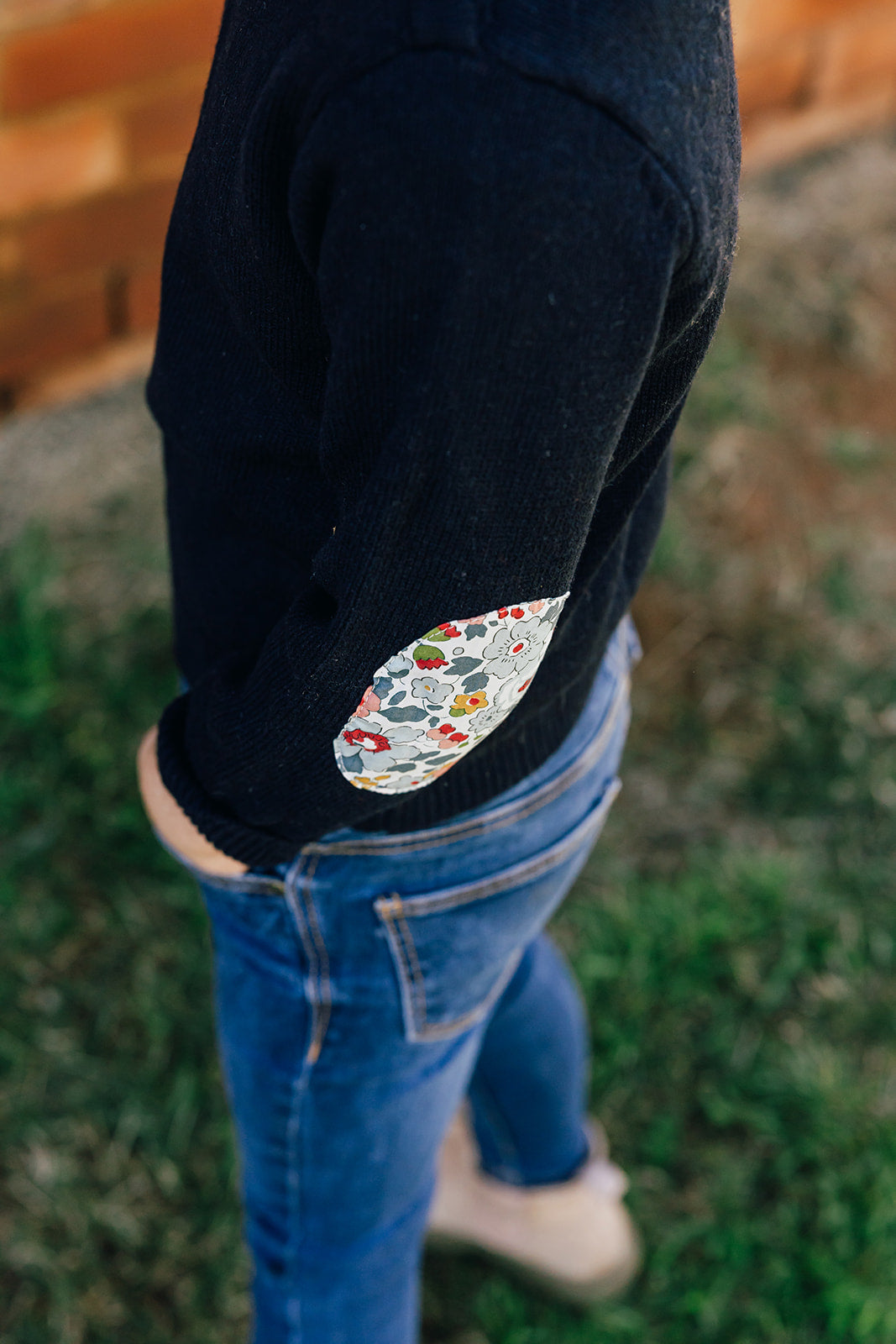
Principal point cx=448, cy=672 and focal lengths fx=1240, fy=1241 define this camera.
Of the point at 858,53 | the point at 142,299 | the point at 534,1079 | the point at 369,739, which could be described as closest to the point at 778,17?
the point at 858,53

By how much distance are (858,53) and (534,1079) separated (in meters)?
3.37

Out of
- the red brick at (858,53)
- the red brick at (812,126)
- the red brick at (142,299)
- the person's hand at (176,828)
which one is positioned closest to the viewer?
the person's hand at (176,828)

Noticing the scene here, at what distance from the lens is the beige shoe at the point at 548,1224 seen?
5.85 feet

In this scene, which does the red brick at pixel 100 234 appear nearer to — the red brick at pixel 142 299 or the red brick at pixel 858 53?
the red brick at pixel 142 299

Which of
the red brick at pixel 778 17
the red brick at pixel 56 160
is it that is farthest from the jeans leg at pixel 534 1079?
the red brick at pixel 778 17

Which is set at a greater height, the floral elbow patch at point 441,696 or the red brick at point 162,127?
the floral elbow patch at point 441,696

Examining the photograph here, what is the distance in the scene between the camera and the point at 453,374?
0.69 m

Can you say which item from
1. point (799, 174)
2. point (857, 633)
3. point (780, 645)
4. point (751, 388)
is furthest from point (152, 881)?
point (799, 174)

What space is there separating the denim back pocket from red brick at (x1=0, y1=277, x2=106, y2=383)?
81.0 inches

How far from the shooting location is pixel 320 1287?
1.25 metres

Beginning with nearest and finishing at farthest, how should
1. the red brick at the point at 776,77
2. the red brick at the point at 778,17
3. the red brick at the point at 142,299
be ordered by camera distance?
the red brick at the point at 142,299 < the red brick at the point at 778,17 < the red brick at the point at 776,77

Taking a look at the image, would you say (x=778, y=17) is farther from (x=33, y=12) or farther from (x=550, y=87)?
(x=550, y=87)

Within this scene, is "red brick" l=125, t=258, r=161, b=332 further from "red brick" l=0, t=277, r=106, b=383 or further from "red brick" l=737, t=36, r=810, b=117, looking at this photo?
"red brick" l=737, t=36, r=810, b=117

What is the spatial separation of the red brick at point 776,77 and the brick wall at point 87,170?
0.17 meters
